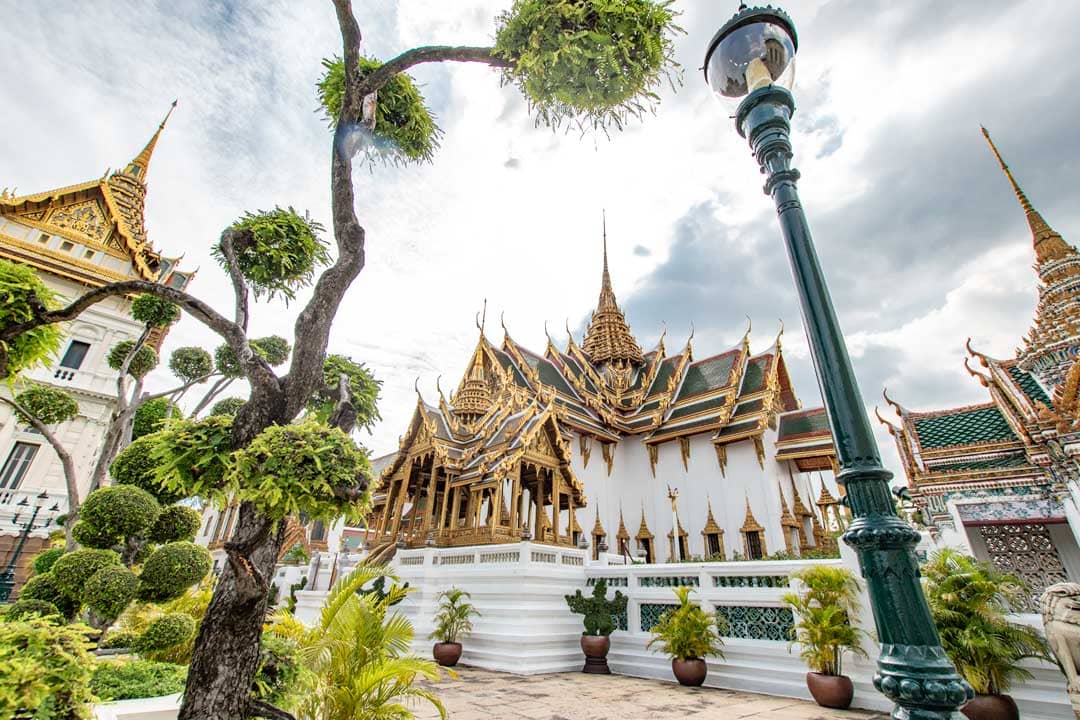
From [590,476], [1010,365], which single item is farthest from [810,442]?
[590,476]

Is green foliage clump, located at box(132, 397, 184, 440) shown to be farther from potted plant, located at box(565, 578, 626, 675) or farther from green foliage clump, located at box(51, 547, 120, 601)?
potted plant, located at box(565, 578, 626, 675)

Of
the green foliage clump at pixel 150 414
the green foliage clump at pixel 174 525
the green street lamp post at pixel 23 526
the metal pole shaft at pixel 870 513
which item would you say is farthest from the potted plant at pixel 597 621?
the green street lamp post at pixel 23 526

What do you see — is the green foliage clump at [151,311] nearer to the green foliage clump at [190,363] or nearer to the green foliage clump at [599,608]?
the green foliage clump at [190,363]

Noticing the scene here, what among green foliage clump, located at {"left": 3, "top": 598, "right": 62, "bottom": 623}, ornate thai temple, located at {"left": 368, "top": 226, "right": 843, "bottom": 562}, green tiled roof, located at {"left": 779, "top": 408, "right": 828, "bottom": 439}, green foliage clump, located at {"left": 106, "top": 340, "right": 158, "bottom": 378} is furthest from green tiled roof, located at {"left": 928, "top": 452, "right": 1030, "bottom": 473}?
green foliage clump, located at {"left": 106, "top": 340, "right": 158, "bottom": 378}

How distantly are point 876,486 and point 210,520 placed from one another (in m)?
32.0

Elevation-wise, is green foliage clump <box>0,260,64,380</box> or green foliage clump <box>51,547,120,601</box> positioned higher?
green foliage clump <box>0,260,64,380</box>

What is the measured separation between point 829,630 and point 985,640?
1.48 meters

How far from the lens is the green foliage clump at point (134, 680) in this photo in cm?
387

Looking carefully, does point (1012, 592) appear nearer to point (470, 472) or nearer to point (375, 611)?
point (375, 611)

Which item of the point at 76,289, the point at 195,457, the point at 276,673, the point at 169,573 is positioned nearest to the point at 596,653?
the point at 276,673

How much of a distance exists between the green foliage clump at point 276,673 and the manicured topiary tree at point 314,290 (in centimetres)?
58

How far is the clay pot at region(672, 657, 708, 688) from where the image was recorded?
6.65 m

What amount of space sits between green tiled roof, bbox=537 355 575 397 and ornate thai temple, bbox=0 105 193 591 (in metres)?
13.1

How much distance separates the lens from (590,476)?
56.6 ft
